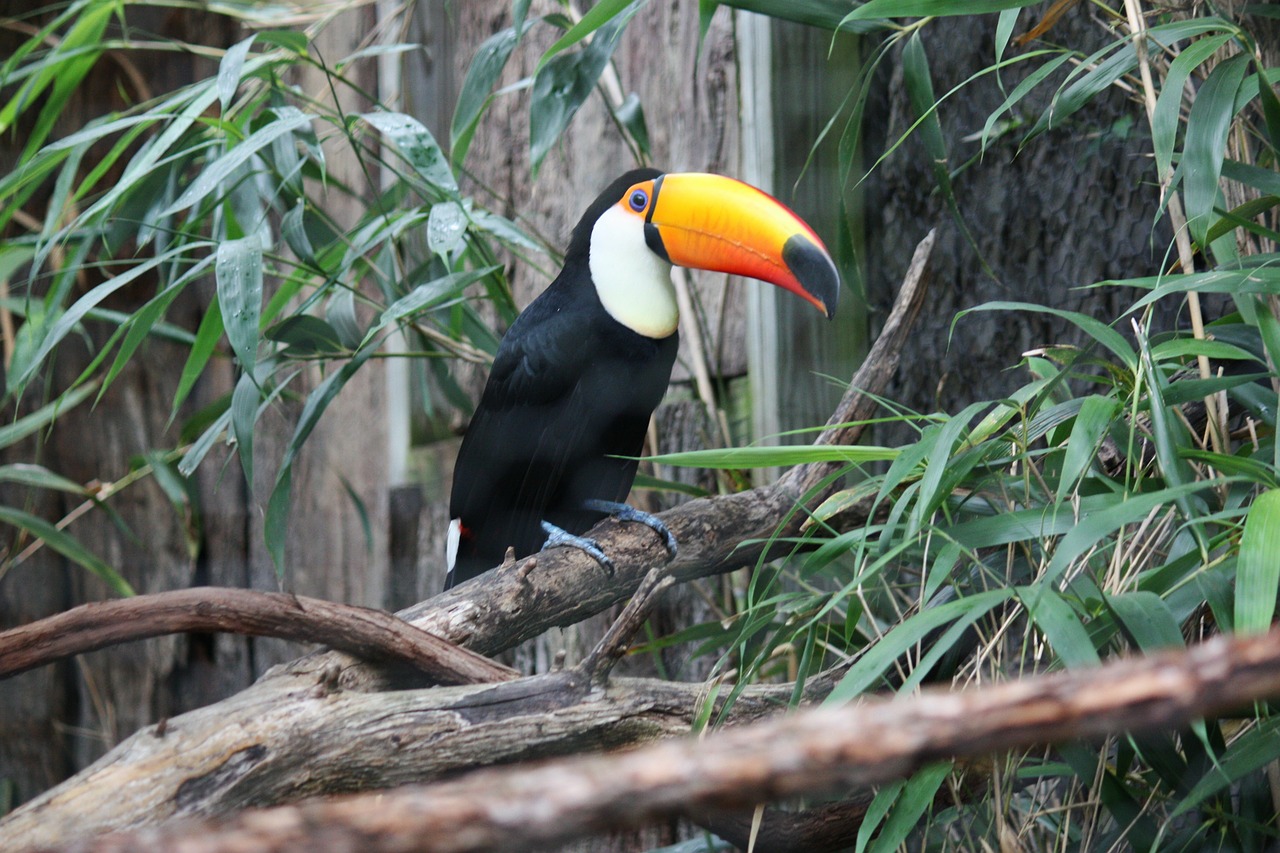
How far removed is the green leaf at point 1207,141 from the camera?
27.6 inches

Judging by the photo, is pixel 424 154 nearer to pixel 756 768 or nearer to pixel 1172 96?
pixel 1172 96

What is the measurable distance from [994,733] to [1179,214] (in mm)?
811

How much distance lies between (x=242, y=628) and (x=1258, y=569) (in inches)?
23.6

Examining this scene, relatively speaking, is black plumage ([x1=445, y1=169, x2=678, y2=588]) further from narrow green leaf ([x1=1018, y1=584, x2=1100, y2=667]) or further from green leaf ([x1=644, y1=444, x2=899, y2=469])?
narrow green leaf ([x1=1018, y1=584, x2=1100, y2=667])

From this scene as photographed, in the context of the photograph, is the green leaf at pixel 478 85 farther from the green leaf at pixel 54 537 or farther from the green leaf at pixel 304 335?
the green leaf at pixel 54 537

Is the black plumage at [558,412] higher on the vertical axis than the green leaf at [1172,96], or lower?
lower

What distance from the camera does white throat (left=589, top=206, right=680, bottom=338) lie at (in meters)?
1.19

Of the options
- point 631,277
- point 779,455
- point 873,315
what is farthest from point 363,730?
point 873,315

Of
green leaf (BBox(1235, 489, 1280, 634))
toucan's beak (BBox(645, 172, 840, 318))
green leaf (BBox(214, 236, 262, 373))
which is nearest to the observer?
green leaf (BBox(1235, 489, 1280, 634))

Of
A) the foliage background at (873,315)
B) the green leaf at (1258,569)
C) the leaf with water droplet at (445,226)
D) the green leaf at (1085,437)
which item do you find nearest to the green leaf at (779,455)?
the foliage background at (873,315)

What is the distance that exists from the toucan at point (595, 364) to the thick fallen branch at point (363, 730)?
275 millimetres

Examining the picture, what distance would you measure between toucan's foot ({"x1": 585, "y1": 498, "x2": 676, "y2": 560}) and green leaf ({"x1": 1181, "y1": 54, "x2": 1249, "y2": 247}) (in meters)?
0.54

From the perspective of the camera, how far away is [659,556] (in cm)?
107

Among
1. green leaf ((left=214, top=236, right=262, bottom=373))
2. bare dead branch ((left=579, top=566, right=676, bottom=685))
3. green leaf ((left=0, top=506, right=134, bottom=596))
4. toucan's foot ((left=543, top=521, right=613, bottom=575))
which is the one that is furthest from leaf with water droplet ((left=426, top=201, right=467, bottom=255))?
green leaf ((left=0, top=506, right=134, bottom=596))
